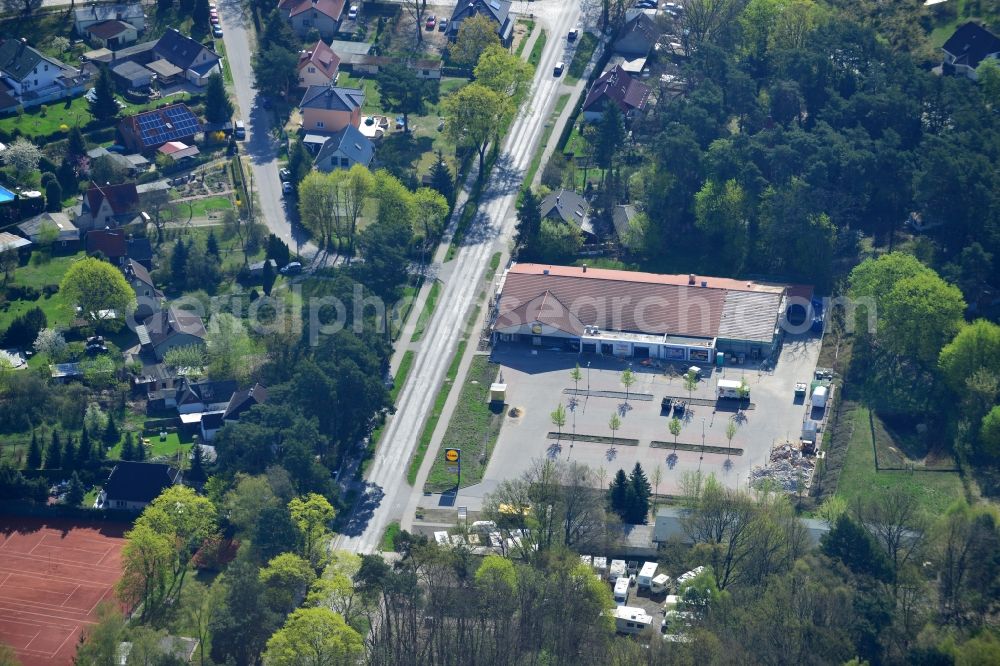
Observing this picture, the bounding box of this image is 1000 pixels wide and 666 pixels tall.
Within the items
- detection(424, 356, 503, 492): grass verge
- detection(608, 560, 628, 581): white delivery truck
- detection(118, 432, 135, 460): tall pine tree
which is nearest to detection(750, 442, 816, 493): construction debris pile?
detection(608, 560, 628, 581): white delivery truck

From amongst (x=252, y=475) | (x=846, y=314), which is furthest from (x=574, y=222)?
(x=252, y=475)

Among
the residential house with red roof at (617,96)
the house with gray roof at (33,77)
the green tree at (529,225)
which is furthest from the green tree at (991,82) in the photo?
the house with gray roof at (33,77)

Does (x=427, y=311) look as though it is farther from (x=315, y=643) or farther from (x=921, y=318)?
(x=315, y=643)

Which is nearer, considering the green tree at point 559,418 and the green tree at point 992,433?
the green tree at point 992,433

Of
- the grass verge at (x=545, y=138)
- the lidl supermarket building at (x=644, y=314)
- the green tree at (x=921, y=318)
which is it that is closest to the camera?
the green tree at (x=921, y=318)

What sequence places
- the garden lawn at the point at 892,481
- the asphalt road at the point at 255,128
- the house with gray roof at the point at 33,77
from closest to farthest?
1. the garden lawn at the point at 892,481
2. the asphalt road at the point at 255,128
3. the house with gray roof at the point at 33,77

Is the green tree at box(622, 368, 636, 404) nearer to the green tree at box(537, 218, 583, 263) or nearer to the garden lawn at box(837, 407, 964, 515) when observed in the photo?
the green tree at box(537, 218, 583, 263)

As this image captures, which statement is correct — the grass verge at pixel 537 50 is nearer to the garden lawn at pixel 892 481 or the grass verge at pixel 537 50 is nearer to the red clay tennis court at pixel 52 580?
the garden lawn at pixel 892 481
